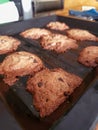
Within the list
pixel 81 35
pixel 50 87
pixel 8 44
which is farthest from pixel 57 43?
pixel 50 87

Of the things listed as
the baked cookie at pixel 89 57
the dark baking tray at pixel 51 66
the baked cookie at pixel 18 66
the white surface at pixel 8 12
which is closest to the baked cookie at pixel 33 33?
the dark baking tray at pixel 51 66

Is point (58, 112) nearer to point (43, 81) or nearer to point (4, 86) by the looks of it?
point (43, 81)

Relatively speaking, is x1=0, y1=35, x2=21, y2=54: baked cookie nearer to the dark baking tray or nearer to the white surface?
the dark baking tray

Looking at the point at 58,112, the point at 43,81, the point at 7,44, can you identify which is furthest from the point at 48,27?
the point at 58,112

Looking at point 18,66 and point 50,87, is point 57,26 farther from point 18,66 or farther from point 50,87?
point 50,87

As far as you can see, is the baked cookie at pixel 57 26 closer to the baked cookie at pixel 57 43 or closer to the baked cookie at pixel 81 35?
the baked cookie at pixel 81 35
